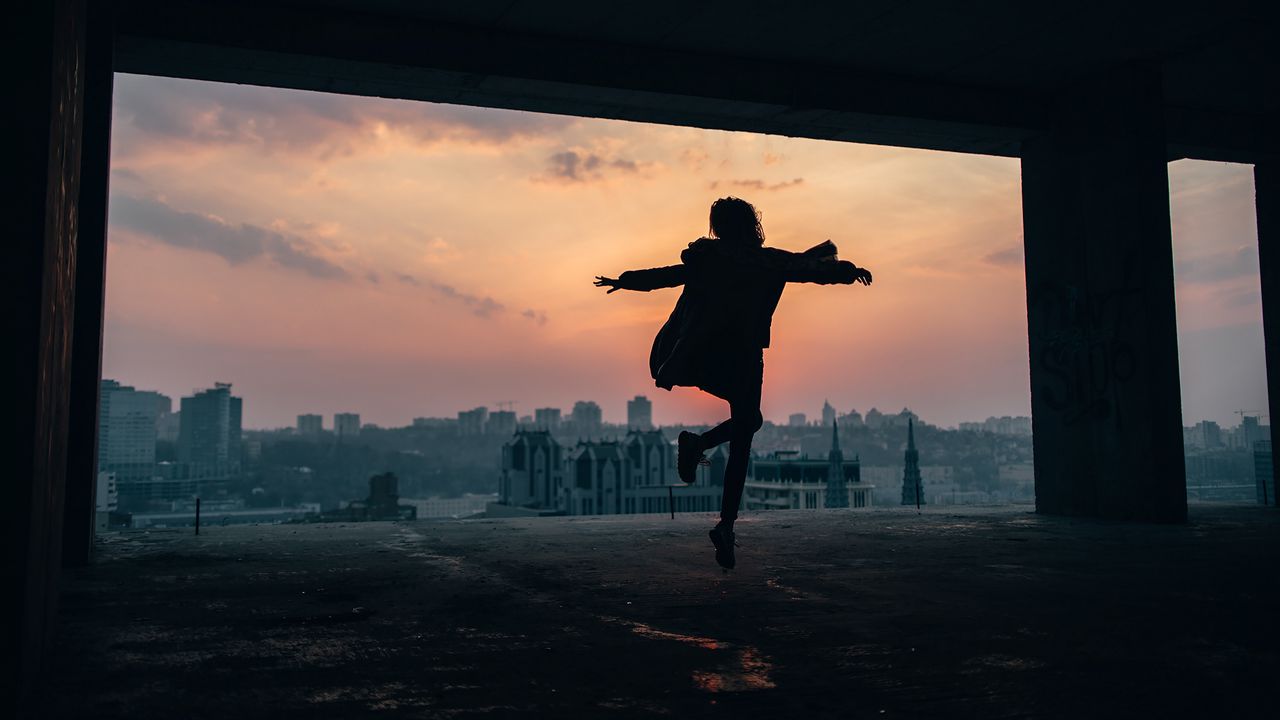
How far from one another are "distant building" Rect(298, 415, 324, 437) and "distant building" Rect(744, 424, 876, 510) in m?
118

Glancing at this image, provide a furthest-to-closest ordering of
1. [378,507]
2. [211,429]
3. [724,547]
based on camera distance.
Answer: [211,429]
[378,507]
[724,547]

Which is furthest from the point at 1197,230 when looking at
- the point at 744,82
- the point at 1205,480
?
the point at 1205,480

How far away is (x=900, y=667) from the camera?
108 inches

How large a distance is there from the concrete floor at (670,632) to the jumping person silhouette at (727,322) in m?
0.72

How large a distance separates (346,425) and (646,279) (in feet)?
610

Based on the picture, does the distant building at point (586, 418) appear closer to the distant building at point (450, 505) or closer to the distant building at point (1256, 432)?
the distant building at point (450, 505)

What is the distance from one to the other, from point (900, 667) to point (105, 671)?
2428 millimetres

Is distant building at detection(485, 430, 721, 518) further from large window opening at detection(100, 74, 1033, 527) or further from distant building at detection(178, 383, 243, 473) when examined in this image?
distant building at detection(178, 383, 243, 473)

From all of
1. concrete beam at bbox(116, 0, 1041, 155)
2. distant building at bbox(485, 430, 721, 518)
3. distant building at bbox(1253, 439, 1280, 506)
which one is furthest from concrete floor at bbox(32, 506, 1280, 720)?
distant building at bbox(485, 430, 721, 518)

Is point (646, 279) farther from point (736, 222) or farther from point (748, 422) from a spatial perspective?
point (748, 422)

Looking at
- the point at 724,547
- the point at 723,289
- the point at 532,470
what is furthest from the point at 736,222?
the point at 532,470

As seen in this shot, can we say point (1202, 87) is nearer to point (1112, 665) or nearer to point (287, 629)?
point (1112, 665)

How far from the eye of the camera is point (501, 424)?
17638cm

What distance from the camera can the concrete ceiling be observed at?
7730 millimetres
